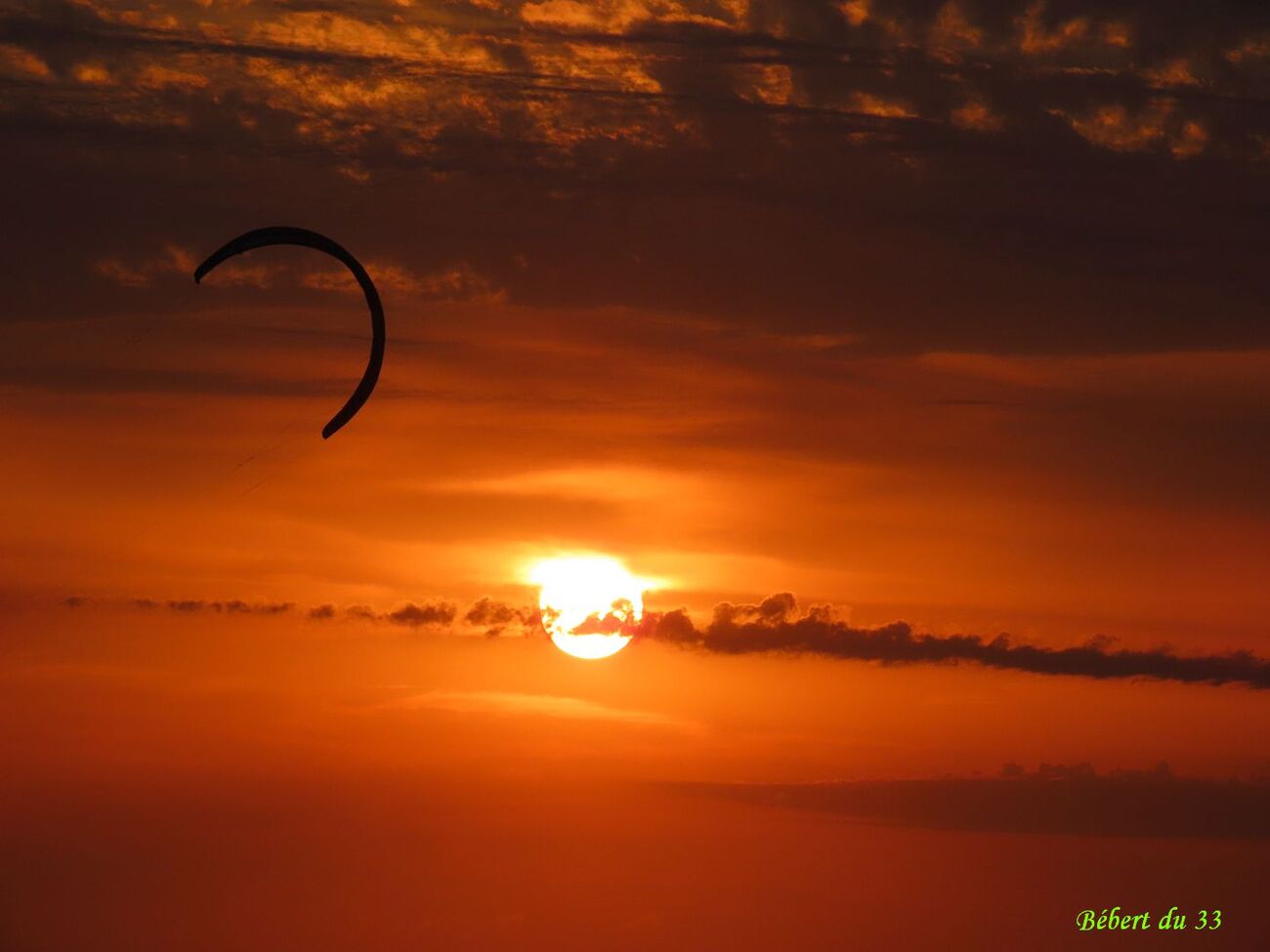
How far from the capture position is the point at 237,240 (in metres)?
48.5

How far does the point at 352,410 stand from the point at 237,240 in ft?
24.2

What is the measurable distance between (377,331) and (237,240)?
251 inches

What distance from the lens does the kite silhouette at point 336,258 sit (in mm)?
46844

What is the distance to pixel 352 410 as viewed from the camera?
159ft

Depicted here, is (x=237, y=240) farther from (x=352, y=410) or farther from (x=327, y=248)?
(x=352, y=410)

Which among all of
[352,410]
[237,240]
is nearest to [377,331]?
[352,410]

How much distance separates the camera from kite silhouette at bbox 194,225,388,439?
154 feet

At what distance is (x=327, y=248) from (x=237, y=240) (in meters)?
3.74

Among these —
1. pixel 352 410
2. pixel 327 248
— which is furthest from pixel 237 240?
pixel 352 410

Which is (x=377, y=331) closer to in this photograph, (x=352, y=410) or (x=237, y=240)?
(x=352, y=410)

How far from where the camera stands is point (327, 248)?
47281 mm

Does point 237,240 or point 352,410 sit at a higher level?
point 237,240

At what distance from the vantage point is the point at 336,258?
47.4 m

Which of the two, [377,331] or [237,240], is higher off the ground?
[237,240]
